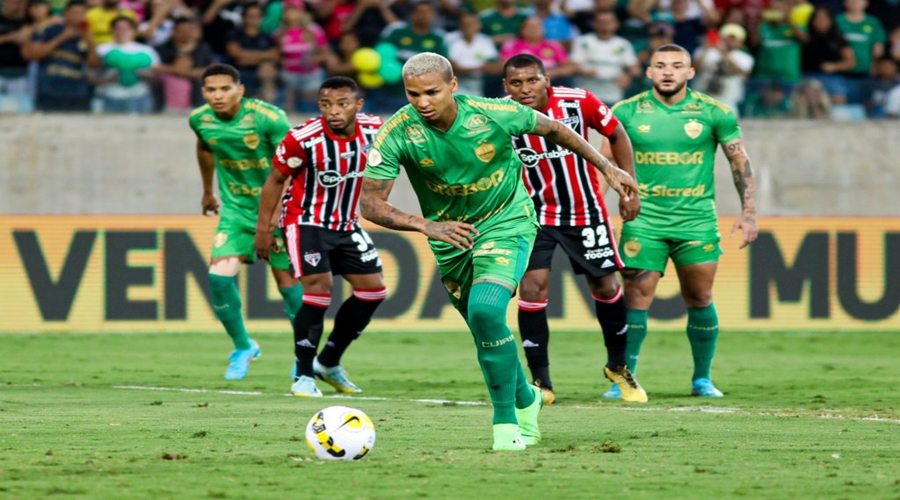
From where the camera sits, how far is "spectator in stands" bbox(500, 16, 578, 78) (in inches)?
706

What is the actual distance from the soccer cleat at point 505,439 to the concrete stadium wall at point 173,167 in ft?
39.1

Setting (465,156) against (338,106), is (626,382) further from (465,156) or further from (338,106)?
(465,156)

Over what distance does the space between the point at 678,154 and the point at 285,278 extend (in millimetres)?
3512

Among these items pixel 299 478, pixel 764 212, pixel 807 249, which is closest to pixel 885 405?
pixel 299 478

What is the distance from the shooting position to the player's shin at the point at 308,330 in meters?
9.95

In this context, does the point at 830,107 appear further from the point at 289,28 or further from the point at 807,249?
the point at 289,28

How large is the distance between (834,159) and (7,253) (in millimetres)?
10951

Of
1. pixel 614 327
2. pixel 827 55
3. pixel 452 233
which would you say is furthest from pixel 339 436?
pixel 827 55

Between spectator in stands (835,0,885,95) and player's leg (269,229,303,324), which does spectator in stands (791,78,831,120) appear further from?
player's leg (269,229,303,324)

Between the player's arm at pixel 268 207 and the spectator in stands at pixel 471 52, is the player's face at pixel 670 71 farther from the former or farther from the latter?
the spectator in stands at pixel 471 52

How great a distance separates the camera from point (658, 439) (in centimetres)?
698

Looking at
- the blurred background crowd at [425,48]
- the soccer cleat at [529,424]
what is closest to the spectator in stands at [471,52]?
the blurred background crowd at [425,48]

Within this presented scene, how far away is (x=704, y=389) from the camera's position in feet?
32.2

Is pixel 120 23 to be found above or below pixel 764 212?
above
